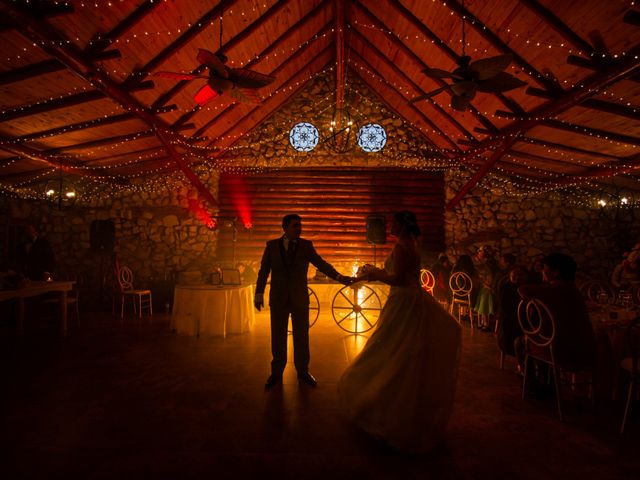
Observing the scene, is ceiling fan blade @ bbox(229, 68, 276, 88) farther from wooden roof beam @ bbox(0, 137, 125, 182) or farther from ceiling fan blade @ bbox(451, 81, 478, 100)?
wooden roof beam @ bbox(0, 137, 125, 182)

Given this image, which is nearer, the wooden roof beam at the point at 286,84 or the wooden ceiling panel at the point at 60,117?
the wooden ceiling panel at the point at 60,117

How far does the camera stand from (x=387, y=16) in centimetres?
666

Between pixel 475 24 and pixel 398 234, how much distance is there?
431cm

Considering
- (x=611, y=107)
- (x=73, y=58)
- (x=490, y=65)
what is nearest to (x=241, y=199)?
(x=73, y=58)

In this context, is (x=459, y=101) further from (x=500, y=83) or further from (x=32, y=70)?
(x=32, y=70)

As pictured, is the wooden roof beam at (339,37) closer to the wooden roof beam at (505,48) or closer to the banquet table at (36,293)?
the wooden roof beam at (505,48)

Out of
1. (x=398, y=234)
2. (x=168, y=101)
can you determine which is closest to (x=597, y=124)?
(x=398, y=234)

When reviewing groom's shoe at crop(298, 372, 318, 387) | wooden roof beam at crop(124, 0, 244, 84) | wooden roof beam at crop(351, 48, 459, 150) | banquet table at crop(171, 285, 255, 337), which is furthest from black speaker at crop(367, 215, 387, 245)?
groom's shoe at crop(298, 372, 318, 387)

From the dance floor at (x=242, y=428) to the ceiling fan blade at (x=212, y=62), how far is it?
3.29m

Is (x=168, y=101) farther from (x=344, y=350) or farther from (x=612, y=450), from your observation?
(x=612, y=450)

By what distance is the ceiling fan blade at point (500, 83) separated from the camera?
399cm

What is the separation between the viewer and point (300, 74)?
889cm

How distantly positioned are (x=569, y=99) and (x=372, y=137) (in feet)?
16.5

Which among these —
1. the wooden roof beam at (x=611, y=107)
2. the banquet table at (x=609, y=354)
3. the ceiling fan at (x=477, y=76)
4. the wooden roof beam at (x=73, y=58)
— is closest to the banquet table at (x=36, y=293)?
the wooden roof beam at (x=73, y=58)
